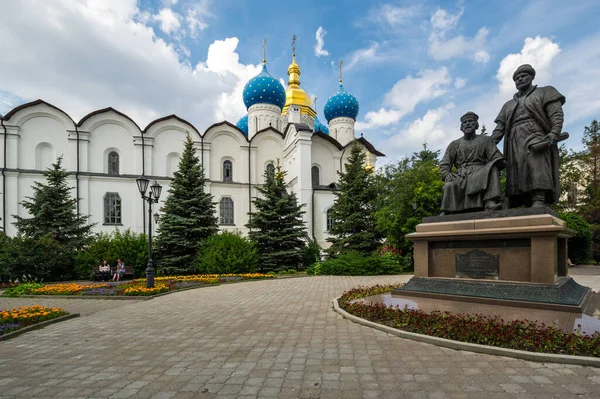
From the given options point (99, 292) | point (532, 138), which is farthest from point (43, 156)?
point (532, 138)

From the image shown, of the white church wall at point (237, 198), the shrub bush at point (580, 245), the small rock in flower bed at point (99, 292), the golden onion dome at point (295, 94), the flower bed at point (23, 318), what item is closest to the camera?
the flower bed at point (23, 318)

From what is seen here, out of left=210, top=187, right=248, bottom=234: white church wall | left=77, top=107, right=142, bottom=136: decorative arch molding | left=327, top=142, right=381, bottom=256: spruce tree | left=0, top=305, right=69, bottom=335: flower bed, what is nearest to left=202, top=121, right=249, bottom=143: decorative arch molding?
left=210, top=187, right=248, bottom=234: white church wall

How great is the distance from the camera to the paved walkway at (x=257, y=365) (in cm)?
354

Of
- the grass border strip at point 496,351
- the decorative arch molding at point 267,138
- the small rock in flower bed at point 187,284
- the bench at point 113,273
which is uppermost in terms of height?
the decorative arch molding at point 267,138

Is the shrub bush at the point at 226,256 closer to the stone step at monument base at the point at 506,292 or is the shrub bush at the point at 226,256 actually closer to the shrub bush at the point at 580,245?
the stone step at monument base at the point at 506,292

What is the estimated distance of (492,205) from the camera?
7055mm

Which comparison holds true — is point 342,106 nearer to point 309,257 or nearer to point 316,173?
point 316,173

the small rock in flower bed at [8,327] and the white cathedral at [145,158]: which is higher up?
the white cathedral at [145,158]

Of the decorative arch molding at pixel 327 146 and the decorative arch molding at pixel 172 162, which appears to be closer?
the decorative arch molding at pixel 172 162

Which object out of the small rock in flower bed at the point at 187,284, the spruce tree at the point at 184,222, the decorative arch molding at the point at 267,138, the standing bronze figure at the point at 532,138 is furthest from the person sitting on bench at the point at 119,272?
the standing bronze figure at the point at 532,138

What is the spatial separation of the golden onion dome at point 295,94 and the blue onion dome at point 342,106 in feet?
8.56

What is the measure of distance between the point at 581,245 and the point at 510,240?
22144 millimetres

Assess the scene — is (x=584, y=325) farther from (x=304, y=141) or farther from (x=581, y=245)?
(x=304, y=141)

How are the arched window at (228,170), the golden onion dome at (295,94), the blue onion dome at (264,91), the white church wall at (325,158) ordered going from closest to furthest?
the arched window at (228,170) < the white church wall at (325,158) < the blue onion dome at (264,91) < the golden onion dome at (295,94)
